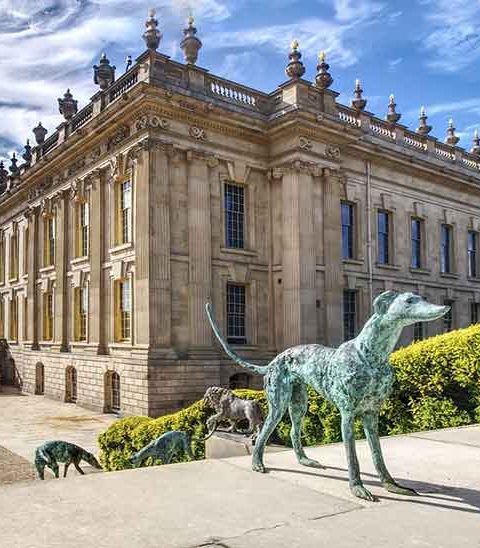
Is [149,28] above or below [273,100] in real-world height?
above

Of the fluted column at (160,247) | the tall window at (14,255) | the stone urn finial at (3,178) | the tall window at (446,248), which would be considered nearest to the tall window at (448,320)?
the tall window at (446,248)

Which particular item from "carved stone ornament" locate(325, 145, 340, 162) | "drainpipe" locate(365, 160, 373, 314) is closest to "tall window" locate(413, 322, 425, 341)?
"drainpipe" locate(365, 160, 373, 314)

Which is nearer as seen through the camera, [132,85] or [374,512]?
[374,512]

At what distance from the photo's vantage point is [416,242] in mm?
32719

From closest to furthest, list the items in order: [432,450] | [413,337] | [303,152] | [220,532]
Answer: [220,532]
[432,450]
[303,152]
[413,337]

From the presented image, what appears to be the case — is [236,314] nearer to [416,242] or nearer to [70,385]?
[70,385]

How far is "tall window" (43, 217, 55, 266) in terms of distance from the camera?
107 ft

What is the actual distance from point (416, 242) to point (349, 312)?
7228mm

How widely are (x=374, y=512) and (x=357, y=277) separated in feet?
77.3

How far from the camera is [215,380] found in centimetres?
2247

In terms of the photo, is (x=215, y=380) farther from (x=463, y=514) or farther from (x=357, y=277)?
(x=463, y=514)

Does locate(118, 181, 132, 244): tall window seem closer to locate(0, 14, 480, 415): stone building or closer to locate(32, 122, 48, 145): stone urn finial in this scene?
locate(0, 14, 480, 415): stone building

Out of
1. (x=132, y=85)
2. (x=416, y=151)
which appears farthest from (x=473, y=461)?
(x=416, y=151)

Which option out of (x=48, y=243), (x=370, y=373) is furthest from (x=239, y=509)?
(x=48, y=243)
